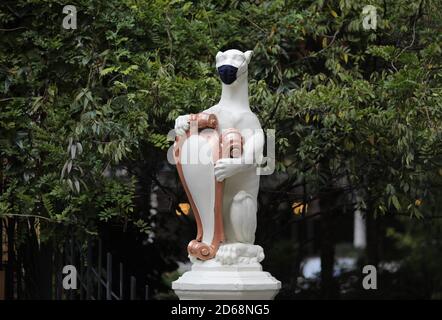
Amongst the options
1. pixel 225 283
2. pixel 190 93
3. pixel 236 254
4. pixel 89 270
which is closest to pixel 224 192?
pixel 236 254

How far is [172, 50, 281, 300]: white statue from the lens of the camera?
8414mm

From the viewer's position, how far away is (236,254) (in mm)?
8531

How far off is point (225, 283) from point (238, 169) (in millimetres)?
898

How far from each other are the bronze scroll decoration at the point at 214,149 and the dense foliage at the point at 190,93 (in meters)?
1.68

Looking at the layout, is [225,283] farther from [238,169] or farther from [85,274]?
[85,274]

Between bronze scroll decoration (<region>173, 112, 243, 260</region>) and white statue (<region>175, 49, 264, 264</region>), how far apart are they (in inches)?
2.0

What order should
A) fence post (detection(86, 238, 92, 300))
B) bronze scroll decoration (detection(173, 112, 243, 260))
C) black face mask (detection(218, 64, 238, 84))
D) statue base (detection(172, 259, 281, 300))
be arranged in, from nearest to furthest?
statue base (detection(172, 259, 281, 300))
bronze scroll decoration (detection(173, 112, 243, 260))
black face mask (detection(218, 64, 238, 84))
fence post (detection(86, 238, 92, 300))

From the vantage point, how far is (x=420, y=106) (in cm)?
1034

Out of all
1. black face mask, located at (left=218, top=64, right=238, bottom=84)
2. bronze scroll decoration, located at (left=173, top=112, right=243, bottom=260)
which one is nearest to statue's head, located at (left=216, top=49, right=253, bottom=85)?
Answer: black face mask, located at (left=218, top=64, right=238, bottom=84)

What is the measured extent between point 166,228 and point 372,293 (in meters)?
3.05

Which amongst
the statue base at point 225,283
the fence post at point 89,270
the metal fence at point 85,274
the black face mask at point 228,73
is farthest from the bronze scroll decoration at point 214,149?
the fence post at point 89,270

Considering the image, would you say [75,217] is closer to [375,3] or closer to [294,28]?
[294,28]

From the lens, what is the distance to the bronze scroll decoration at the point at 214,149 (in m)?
8.48

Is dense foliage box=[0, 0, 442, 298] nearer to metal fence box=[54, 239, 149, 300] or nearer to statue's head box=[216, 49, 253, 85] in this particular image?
metal fence box=[54, 239, 149, 300]
